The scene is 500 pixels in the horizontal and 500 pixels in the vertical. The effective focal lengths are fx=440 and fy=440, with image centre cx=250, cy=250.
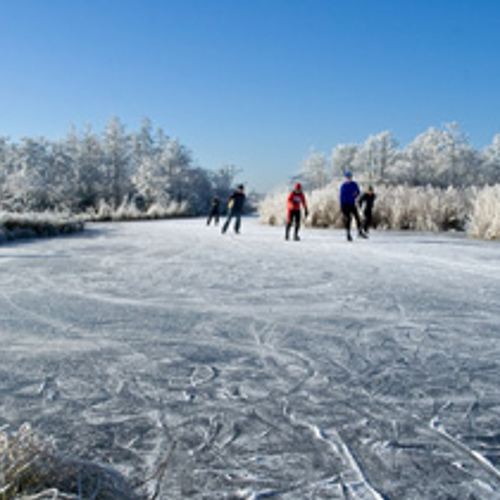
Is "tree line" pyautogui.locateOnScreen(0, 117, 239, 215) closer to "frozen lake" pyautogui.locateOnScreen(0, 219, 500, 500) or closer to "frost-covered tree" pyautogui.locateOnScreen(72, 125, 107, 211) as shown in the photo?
"frost-covered tree" pyautogui.locateOnScreen(72, 125, 107, 211)

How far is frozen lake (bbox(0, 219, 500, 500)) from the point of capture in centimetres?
137

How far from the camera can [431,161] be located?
5509cm

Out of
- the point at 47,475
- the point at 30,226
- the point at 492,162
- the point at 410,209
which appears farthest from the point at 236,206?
the point at 492,162

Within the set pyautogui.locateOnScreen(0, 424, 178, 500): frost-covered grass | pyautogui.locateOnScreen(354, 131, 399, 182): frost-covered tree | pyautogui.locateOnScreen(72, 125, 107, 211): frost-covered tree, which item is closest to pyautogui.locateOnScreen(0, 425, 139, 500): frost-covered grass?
pyautogui.locateOnScreen(0, 424, 178, 500): frost-covered grass

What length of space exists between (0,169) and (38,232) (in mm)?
29959

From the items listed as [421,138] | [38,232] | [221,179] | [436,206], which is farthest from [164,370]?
[421,138]

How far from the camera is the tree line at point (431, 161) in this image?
53844mm

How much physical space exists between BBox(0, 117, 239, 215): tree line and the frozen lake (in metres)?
30.4

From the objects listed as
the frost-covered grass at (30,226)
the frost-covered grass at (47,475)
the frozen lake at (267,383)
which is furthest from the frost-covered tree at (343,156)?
the frost-covered grass at (47,475)

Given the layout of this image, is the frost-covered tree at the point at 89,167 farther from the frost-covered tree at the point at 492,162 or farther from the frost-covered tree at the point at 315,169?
the frost-covered tree at the point at 492,162

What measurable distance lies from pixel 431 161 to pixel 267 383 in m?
58.9

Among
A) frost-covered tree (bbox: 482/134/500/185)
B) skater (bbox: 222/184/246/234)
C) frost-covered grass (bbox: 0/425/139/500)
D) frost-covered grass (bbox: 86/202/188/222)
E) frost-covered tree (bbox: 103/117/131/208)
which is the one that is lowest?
frost-covered grass (bbox: 86/202/188/222)

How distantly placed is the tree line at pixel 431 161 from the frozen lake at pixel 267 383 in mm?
48706

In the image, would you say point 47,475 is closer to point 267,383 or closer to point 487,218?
point 267,383
